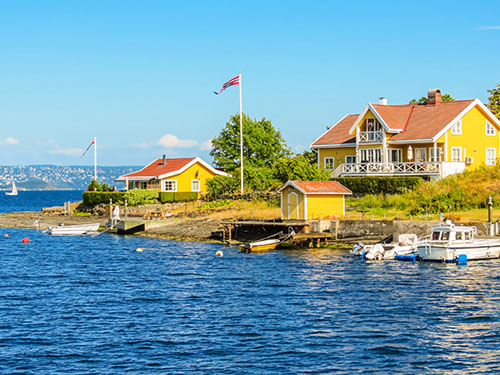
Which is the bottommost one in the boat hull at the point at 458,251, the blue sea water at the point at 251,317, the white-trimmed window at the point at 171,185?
the blue sea water at the point at 251,317

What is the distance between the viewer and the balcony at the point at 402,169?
69.0 meters

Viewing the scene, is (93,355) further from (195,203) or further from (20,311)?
(195,203)

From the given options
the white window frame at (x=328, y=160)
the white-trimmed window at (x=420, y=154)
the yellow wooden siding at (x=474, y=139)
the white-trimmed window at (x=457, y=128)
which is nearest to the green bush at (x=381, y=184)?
the white-trimmed window at (x=420, y=154)

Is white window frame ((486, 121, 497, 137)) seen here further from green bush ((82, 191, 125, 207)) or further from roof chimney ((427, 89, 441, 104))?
green bush ((82, 191, 125, 207))

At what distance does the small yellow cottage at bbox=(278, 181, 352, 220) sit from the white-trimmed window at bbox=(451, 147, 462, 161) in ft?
52.6

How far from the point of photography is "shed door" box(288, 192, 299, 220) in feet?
202

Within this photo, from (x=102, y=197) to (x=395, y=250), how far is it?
171ft

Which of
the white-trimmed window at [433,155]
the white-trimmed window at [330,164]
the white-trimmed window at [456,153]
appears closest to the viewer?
the white-trimmed window at [433,155]

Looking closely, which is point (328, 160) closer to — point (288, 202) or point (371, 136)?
point (371, 136)

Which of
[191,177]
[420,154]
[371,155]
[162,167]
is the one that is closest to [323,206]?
[371,155]

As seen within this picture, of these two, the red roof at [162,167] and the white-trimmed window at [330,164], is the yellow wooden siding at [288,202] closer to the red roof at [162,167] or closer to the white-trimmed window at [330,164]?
the white-trimmed window at [330,164]

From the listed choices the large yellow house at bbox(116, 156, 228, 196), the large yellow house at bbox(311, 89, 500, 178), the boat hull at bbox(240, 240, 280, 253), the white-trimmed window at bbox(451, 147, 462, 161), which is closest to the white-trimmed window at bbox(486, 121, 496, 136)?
the large yellow house at bbox(311, 89, 500, 178)

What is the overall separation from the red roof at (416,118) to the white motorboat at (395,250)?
21799 millimetres

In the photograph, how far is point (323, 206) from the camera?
61500 millimetres
